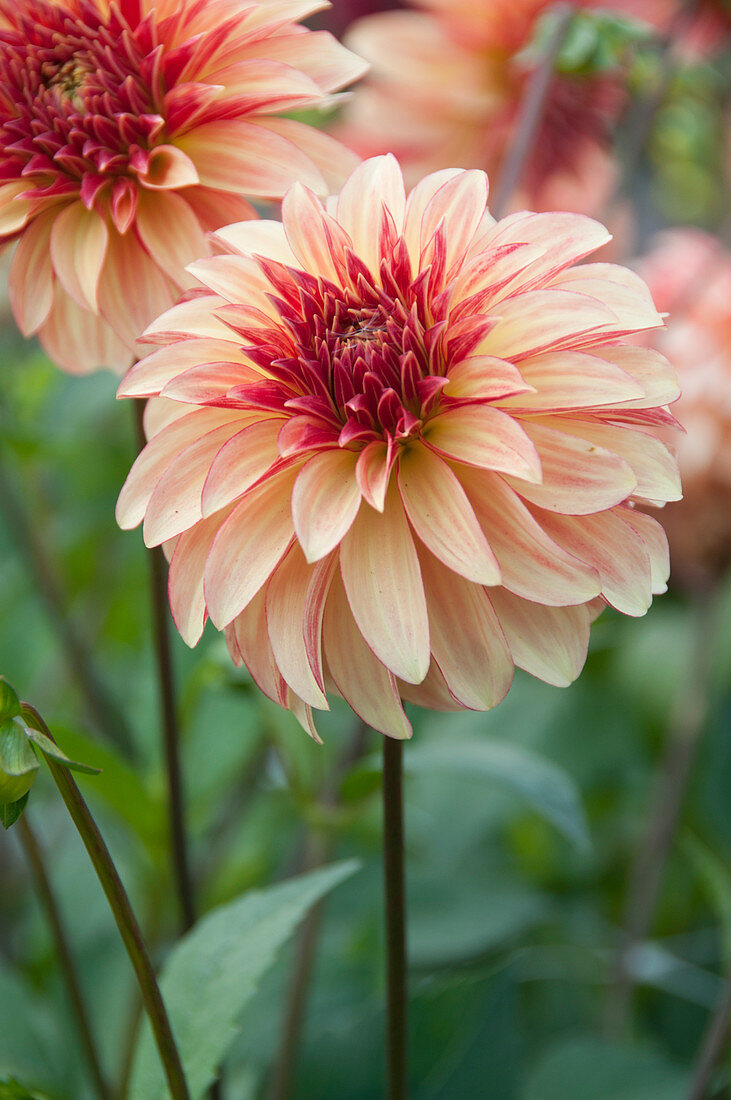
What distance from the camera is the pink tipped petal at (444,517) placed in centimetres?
27

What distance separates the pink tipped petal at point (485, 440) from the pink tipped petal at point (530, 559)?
0.05ft

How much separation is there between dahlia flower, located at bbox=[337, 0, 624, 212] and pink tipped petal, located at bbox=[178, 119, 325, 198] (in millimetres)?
304

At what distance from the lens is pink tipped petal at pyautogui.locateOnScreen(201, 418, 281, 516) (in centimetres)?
28

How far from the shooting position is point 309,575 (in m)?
0.30

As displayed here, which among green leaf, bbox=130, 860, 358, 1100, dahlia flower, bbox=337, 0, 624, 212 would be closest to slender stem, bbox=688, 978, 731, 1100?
green leaf, bbox=130, 860, 358, 1100

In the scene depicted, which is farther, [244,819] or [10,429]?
[244,819]

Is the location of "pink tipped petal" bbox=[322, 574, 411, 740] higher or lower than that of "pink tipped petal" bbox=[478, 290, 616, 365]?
lower

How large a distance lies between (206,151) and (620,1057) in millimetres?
522

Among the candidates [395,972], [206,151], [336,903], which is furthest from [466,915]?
[206,151]

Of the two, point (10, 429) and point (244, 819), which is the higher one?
point (10, 429)

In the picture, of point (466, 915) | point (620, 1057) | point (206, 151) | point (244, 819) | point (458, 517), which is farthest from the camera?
point (244, 819)

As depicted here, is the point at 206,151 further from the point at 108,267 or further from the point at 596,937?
the point at 596,937

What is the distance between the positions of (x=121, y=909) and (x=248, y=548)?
0.35 feet

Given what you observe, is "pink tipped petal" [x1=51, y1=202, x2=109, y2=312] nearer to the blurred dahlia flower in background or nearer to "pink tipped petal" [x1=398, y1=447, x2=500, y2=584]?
"pink tipped petal" [x1=398, y1=447, x2=500, y2=584]
